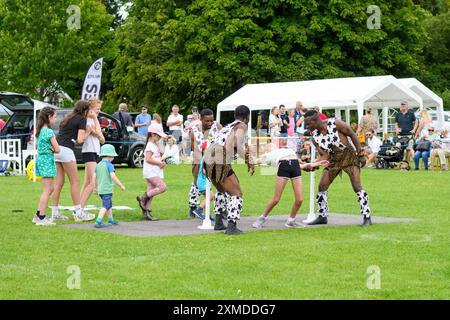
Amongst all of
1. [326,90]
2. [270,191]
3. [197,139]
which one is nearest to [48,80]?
[326,90]

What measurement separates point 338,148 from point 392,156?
665 inches

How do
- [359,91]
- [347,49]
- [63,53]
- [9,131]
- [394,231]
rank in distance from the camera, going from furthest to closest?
[63,53], [347,49], [359,91], [9,131], [394,231]

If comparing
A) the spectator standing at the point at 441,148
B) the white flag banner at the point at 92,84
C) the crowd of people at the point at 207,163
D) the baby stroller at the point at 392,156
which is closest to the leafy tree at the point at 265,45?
the baby stroller at the point at 392,156

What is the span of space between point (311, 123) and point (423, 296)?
5824 mm

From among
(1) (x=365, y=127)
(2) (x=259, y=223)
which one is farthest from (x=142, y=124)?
(2) (x=259, y=223)

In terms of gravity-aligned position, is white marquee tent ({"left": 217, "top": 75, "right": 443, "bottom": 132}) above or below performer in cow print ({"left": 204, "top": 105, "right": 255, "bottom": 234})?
above

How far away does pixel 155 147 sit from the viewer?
15656 mm

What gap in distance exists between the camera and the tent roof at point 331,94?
34781 mm

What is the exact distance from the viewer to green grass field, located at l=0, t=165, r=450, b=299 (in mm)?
8977

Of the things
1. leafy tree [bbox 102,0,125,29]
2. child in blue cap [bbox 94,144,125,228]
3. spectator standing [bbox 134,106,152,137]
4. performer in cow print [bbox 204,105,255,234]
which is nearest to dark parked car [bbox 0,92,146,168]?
spectator standing [bbox 134,106,152,137]

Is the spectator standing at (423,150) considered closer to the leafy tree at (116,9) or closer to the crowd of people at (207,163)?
the crowd of people at (207,163)

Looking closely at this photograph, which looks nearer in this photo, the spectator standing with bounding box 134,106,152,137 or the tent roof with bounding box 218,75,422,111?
the spectator standing with bounding box 134,106,152,137

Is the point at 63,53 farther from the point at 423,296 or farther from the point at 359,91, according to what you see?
the point at 423,296

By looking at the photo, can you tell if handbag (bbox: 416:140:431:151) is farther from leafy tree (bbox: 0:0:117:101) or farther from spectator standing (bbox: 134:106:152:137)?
leafy tree (bbox: 0:0:117:101)
